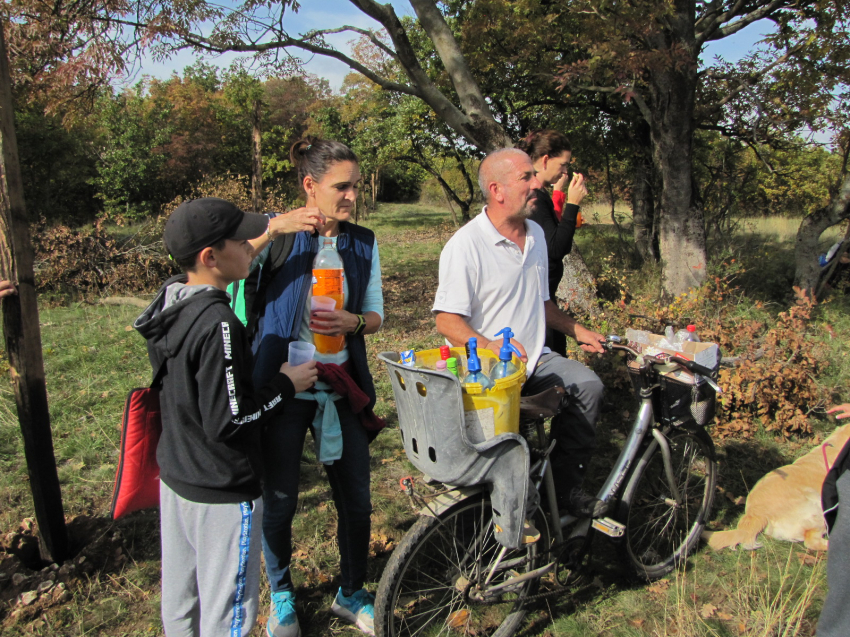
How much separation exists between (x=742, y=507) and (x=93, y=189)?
82.3 ft

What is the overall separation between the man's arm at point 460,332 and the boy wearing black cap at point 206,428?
0.97 m

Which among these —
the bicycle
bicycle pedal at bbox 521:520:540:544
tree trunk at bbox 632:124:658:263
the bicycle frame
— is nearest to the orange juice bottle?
the bicycle

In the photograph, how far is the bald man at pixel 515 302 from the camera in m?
2.73

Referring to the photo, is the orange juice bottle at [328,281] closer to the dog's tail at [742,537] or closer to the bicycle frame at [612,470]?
the bicycle frame at [612,470]

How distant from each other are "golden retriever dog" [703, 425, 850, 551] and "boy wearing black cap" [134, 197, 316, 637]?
110 inches

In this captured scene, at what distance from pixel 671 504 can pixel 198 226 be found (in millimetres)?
2775

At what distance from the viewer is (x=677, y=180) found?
7.69 metres

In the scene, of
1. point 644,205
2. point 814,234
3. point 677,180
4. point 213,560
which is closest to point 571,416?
point 213,560

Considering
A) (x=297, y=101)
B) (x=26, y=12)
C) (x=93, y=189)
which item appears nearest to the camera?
(x=26, y=12)

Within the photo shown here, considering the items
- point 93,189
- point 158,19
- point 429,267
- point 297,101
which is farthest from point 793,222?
point 297,101

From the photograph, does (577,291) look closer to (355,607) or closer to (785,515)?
(785,515)

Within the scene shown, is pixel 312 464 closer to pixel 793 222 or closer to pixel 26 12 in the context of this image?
pixel 26 12

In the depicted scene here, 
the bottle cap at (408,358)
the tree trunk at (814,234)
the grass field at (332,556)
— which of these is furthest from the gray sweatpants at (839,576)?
the tree trunk at (814,234)

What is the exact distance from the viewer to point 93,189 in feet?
74.9
